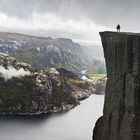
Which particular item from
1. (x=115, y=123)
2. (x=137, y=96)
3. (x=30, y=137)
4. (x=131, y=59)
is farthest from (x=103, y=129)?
(x=30, y=137)

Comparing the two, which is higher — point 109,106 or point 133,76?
point 133,76

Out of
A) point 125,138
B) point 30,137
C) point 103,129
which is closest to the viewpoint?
point 125,138

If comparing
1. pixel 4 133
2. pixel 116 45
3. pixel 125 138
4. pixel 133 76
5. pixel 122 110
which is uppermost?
pixel 116 45

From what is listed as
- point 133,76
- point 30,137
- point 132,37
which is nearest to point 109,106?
point 133,76

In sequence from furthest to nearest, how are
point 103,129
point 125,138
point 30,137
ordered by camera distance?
point 30,137
point 103,129
point 125,138

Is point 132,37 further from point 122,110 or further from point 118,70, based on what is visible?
point 122,110

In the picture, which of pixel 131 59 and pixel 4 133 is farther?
pixel 4 133

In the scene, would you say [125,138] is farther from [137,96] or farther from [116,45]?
[116,45]
